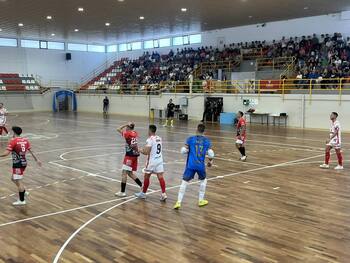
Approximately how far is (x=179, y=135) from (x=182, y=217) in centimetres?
1351

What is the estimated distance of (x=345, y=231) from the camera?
7.05 m

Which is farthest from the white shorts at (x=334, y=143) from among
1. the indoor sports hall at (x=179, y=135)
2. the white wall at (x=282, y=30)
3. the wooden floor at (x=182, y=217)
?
the white wall at (x=282, y=30)

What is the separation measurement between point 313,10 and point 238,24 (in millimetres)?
8015

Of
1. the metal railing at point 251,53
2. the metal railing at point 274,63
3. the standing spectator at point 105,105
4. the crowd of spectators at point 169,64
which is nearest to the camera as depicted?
the metal railing at point 274,63

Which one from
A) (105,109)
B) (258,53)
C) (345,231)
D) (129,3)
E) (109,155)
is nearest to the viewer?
(345,231)

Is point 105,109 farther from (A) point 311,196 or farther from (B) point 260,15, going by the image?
(A) point 311,196

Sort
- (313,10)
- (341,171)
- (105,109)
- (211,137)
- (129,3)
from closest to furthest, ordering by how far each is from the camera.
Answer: (341,171)
(211,137)
(129,3)
(313,10)
(105,109)

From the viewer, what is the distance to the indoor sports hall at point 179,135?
6812 mm

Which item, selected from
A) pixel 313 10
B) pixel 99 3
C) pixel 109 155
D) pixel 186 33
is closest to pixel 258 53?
pixel 313 10

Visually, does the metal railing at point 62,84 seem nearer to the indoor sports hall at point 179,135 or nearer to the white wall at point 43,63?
the indoor sports hall at point 179,135

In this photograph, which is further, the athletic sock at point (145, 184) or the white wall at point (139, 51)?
the white wall at point (139, 51)

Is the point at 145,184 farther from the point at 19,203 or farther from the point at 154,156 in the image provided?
the point at 19,203

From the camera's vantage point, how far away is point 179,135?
21.2m

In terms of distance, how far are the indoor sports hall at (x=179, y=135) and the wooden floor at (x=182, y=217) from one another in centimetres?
4
